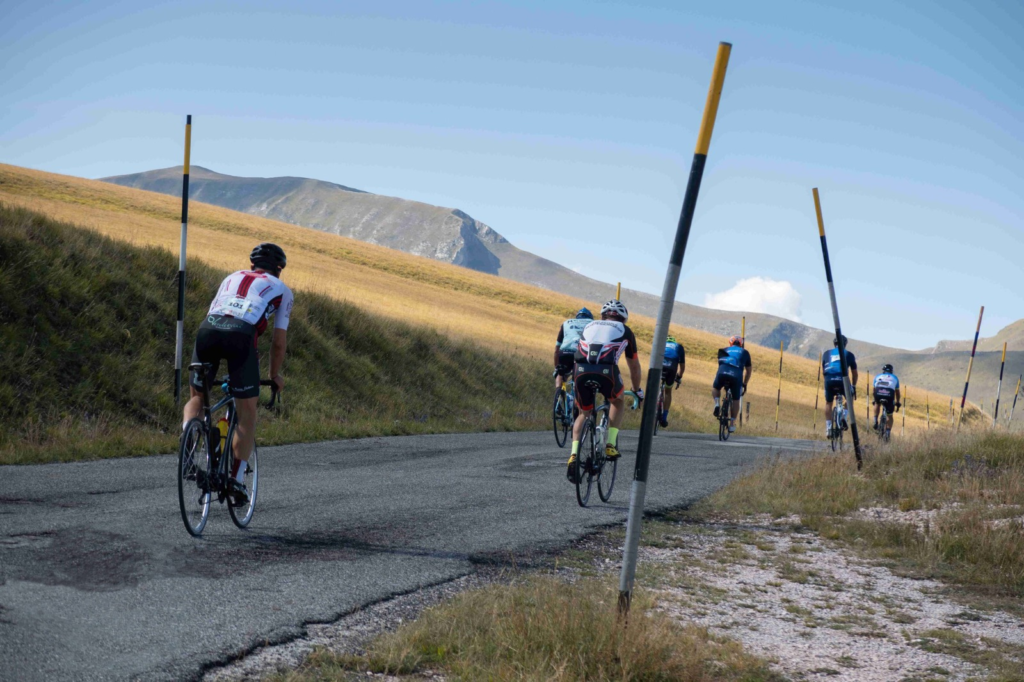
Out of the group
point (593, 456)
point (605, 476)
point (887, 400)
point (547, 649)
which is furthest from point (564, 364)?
point (547, 649)

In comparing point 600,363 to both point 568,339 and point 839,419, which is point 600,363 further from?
point 839,419

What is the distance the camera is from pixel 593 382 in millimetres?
9039

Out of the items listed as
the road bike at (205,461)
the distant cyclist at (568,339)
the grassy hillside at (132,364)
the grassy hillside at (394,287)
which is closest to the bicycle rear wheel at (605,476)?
the distant cyclist at (568,339)

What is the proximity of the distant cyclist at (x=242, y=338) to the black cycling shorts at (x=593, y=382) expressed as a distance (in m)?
3.53

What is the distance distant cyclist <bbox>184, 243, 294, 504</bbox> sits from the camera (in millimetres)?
6234

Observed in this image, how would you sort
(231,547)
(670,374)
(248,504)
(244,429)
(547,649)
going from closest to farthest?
(547,649) → (231,547) → (244,429) → (248,504) → (670,374)

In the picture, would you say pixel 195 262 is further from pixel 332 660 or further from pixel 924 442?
pixel 332 660

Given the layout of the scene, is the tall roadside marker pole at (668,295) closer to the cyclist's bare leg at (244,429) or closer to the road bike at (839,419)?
the cyclist's bare leg at (244,429)

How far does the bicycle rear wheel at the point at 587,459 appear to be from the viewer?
9.12m

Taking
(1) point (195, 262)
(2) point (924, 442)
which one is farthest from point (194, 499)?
(1) point (195, 262)

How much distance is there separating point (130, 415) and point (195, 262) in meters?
7.78

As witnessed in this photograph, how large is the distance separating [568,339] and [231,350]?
7.36 metres

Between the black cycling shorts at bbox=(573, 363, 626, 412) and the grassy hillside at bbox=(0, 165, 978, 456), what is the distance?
10.6m

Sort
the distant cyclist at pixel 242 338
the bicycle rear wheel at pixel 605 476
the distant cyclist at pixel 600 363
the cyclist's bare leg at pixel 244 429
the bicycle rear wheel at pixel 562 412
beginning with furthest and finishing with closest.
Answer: the bicycle rear wheel at pixel 562 412 → the bicycle rear wheel at pixel 605 476 → the distant cyclist at pixel 600 363 → the cyclist's bare leg at pixel 244 429 → the distant cyclist at pixel 242 338
